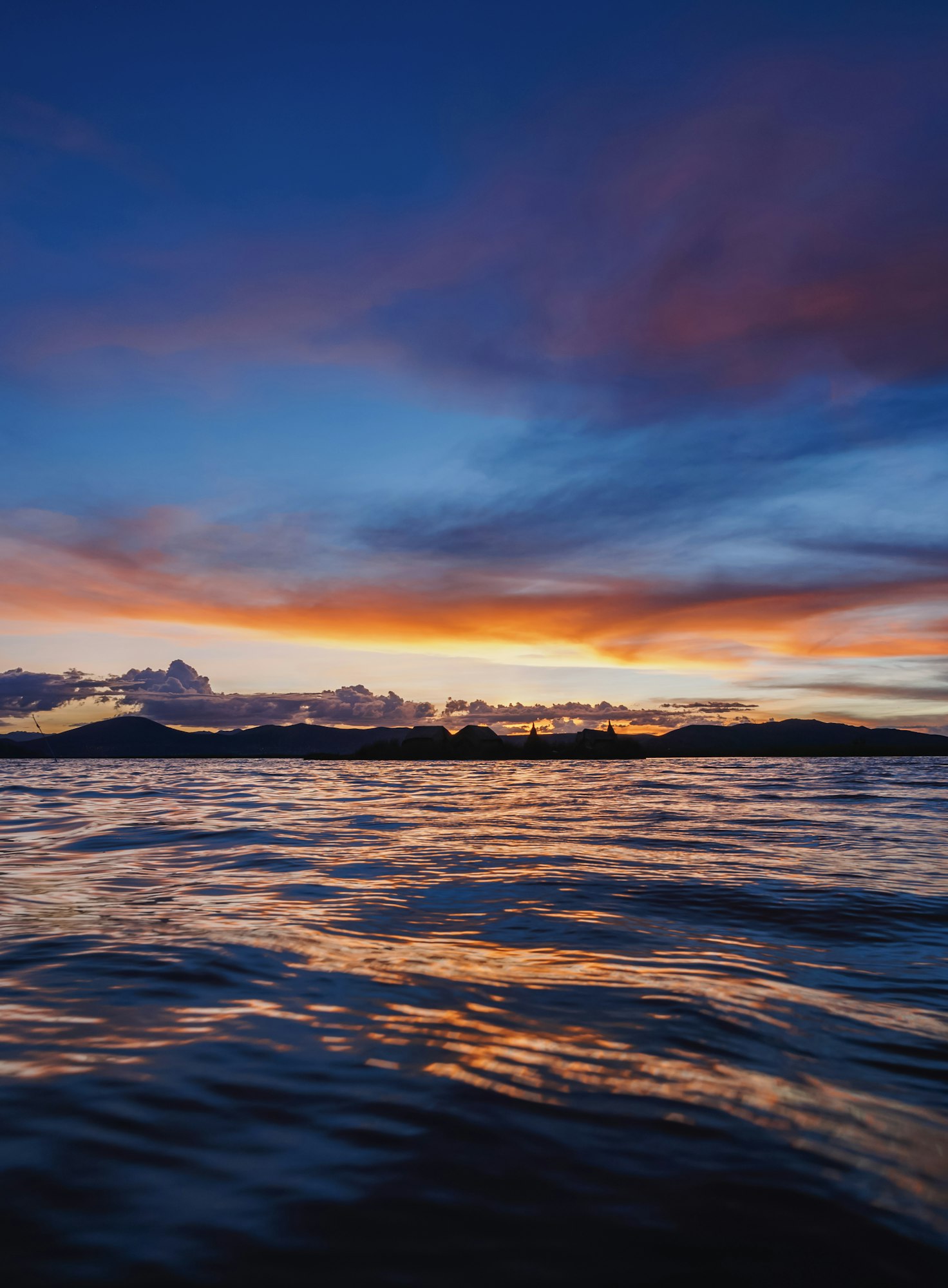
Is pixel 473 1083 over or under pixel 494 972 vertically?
over

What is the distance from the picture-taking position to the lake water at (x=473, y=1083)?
2855mm

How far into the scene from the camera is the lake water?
2.86 meters

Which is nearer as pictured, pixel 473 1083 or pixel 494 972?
pixel 473 1083

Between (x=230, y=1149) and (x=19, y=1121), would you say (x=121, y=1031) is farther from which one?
(x=230, y=1149)

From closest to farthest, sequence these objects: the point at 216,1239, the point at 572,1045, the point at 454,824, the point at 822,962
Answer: the point at 216,1239 → the point at 572,1045 → the point at 822,962 → the point at 454,824

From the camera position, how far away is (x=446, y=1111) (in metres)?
3.92

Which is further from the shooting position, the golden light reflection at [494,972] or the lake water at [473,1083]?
the golden light reflection at [494,972]

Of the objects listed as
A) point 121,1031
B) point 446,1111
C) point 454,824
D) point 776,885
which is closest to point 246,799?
point 454,824

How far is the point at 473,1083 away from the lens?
4246 millimetres

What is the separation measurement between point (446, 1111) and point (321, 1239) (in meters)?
1.16

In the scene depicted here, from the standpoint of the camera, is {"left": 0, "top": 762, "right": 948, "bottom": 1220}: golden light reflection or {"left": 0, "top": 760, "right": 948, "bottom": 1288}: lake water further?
{"left": 0, "top": 762, "right": 948, "bottom": 1220}: golden light reflection

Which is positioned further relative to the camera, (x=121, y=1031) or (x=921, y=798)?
(x=921, y=798)

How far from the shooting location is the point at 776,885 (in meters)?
10.9

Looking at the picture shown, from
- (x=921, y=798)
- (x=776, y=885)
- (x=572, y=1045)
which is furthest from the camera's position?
(x=921, y=798)
